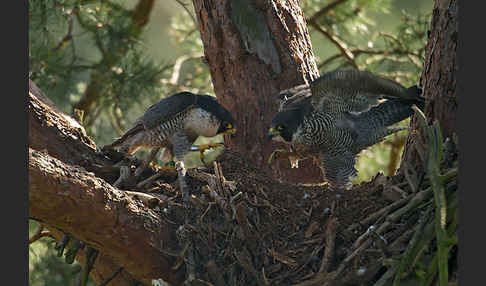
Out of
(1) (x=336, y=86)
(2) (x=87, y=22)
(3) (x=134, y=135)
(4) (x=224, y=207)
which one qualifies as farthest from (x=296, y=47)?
(2) (x=87, y=22)

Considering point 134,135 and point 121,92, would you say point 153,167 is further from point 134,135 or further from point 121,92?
point 121,92

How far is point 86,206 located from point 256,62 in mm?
1914

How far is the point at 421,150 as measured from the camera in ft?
9.78

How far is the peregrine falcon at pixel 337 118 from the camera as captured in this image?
360 centimetres

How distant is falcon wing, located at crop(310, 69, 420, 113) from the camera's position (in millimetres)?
3514

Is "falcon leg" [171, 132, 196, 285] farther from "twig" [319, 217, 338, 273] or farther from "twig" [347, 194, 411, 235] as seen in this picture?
"twig" [347, 194, 411, 235]

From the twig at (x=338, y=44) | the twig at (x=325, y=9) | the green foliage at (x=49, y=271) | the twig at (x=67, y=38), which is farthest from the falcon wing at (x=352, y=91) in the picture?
A: the green foliage at (x=49, y=271)

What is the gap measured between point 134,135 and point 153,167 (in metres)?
0.65

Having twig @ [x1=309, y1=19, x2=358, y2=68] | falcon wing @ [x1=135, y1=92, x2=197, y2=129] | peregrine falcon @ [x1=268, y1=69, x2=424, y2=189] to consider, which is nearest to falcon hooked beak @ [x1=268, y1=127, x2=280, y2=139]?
peregrine falcon @ [x1=268, y1=69, x2=424, y2=189]

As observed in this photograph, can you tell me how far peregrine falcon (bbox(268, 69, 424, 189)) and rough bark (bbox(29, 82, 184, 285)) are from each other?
1.19m

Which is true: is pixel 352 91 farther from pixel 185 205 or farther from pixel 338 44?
pixel 338 44

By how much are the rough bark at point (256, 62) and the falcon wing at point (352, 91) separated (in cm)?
42

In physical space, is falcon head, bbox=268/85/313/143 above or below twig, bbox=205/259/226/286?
above

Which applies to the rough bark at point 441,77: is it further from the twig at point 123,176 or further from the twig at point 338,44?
the twig at point 338,44
